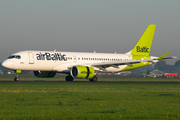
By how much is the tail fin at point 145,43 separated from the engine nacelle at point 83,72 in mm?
13700

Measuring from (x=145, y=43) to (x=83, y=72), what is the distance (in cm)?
1779

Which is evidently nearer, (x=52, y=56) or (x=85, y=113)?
(x=85, y=113)

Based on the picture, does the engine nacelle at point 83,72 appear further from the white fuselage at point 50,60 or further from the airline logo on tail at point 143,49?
the airline logo on tail at point 143,49

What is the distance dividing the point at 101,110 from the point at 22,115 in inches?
141

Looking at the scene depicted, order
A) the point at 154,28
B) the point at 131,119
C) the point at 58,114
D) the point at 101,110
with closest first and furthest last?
1. the point at 131,119
2. the point at 58,114
3. the point at 101,110
4. the point at 154,28

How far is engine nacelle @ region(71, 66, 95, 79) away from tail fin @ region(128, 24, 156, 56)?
44.9 feet

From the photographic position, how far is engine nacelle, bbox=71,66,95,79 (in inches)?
1664

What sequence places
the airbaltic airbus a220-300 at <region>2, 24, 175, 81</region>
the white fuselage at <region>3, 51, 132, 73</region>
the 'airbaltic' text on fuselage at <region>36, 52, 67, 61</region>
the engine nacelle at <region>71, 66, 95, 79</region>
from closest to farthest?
the white fuselage at <region>3, 51, 132, 73</region> < the airbaltic airbus a220-300 at <region>2, 24, 175, 81</region> < the engine nacelle at <region>71, 66, 95, 79</region> < the 'airbaltic' text on fuselage at <region>36, 52, 67, 61</region>

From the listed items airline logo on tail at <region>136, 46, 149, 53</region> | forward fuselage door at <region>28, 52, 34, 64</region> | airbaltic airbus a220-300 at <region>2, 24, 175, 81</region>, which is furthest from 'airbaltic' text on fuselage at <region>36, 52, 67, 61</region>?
airline logo on tail at <region>136, 46, 149, 53</region>

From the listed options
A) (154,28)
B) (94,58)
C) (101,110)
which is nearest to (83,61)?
(94,58)

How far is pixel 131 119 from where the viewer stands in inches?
436

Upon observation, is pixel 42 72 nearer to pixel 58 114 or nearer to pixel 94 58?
pixel 94 58

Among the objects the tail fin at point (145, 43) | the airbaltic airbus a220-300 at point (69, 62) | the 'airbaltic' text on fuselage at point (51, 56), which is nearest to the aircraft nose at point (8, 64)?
the airbaltic airbus a220-300 at point (69, 62)

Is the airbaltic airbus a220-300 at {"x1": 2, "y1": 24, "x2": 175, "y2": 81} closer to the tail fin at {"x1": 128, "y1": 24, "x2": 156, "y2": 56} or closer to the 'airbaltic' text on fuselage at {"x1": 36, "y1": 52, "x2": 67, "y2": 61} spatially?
the 'airbaltic' text on fuselage at {"x1": 36, "y1": 52, "x2": 67, "y2": 61}
